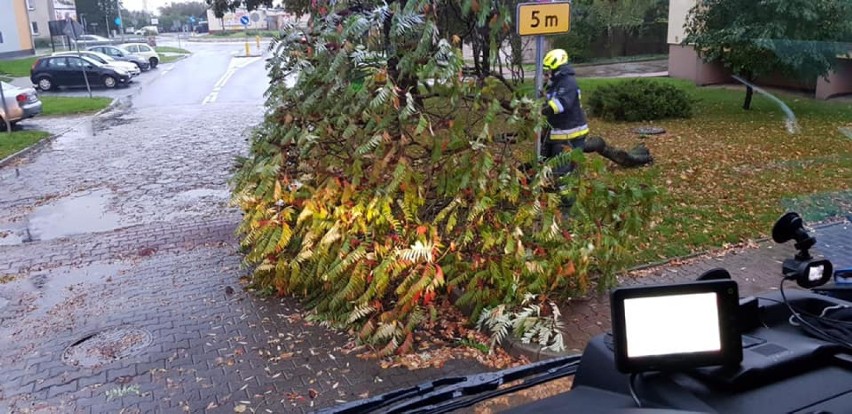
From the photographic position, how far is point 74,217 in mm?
10320

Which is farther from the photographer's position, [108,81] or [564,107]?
[108,81]

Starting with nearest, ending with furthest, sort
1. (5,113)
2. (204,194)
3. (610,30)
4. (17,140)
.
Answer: (204,194) < (17,140) < (5,113) < (610,30)

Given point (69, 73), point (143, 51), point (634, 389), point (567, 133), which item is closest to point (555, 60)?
point (567, 133)

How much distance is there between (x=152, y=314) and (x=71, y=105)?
21.0m

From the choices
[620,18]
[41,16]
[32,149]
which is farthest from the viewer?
[41,16]

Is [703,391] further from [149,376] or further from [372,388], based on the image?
[149,376]

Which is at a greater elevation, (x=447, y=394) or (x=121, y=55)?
(x=121, y=55)

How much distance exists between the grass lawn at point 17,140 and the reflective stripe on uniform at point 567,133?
12493 mm

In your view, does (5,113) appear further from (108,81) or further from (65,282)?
(65,282)

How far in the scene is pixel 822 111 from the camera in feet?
33.6

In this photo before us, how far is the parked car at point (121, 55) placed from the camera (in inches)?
1455

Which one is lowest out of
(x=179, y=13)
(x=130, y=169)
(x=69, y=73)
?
(x=130, y=169)

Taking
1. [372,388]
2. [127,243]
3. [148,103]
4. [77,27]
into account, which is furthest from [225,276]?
[77,27]

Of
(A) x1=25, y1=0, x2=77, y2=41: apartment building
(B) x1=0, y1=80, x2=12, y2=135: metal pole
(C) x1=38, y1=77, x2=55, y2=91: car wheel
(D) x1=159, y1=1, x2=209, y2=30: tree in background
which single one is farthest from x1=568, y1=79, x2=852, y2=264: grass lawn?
(D) x1=159, y1=1, x2=209, y2=30: tree in background
